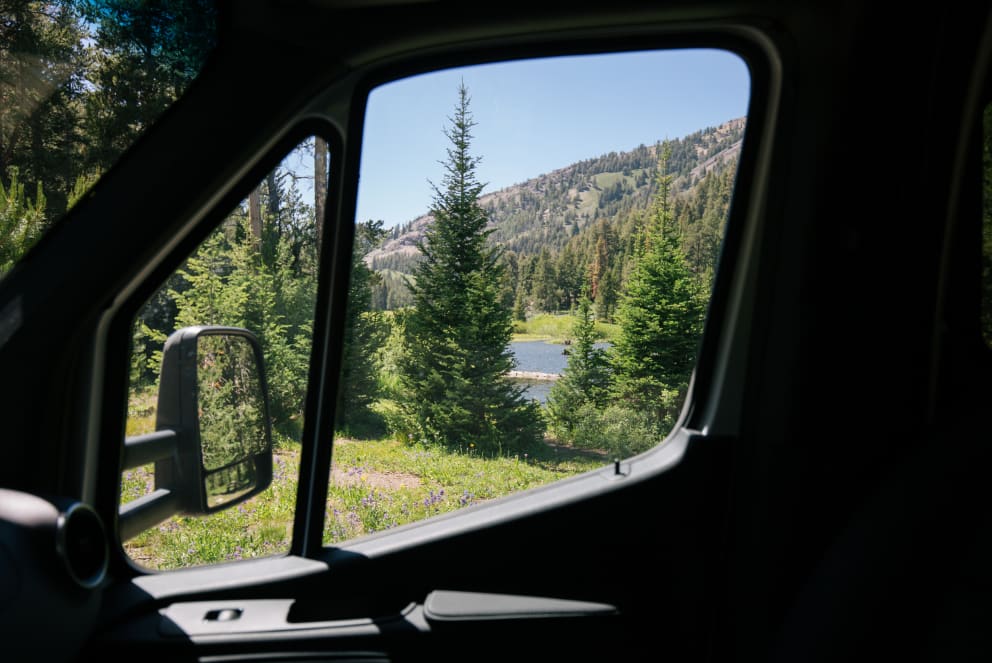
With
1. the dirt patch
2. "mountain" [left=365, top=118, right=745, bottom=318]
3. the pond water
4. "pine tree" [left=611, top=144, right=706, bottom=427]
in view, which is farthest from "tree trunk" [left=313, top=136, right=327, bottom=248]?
"pine tree" [left=611, top=144, right=706, bottom=427]

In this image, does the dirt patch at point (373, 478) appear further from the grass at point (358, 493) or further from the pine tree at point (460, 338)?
the pine tree at point (460, 338)

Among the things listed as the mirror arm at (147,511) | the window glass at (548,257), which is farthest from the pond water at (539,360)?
the mirror arm at (147,511)

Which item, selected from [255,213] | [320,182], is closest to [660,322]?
[320,182]

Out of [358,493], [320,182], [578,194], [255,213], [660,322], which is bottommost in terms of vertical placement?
[358,493]

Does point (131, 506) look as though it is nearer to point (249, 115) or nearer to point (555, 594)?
point (249, 115)

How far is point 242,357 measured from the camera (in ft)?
5.38

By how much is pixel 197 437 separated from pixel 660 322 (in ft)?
5.22

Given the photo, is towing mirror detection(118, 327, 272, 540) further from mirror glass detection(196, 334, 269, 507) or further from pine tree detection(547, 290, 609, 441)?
pine tree detection(547, 290, 609, 441)

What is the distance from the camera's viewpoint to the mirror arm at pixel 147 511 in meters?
1.51

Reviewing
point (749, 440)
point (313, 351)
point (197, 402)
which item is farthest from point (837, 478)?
point (197, 402)

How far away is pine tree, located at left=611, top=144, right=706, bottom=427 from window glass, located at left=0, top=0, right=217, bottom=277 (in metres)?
1.59

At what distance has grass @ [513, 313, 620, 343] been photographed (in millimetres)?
2160

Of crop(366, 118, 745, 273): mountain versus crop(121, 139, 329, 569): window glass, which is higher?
crop(366, 118, 745, 273): mountain

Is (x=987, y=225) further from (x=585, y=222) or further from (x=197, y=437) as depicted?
(x=197, y=437)
